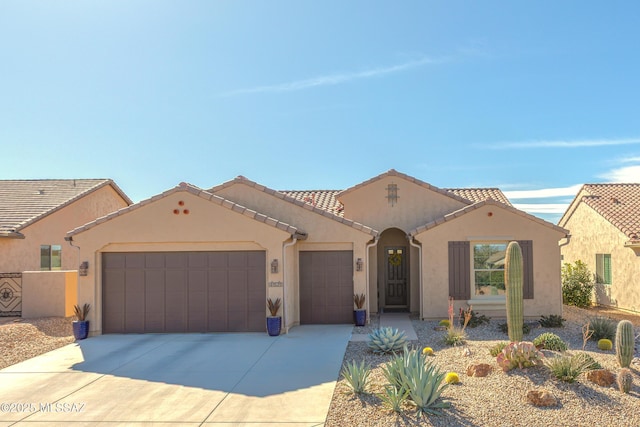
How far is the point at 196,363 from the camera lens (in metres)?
11.1

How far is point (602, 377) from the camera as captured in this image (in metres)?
8.69

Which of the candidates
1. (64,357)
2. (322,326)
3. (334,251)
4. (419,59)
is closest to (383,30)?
(419,59)

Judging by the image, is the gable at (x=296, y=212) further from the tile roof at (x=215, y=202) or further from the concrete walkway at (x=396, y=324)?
the concrete walkway at (x=396, y=324)

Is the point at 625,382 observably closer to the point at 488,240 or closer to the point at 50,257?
the point at 488,240

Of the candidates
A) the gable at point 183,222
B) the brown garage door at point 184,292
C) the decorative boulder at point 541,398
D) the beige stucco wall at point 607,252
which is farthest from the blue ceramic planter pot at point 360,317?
the beige stucco wall at point 607,252

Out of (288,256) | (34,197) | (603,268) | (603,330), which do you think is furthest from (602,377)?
(34,197)

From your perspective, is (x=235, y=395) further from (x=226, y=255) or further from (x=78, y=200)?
(x=78, y=200)

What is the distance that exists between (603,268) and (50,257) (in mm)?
23794

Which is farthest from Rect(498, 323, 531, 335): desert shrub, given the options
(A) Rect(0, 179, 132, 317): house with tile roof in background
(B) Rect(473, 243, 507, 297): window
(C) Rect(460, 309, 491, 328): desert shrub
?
(A) Rect(0, 179, 132, 317): house with tile roof in background

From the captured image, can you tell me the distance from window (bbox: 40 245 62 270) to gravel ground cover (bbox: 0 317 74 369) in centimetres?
514

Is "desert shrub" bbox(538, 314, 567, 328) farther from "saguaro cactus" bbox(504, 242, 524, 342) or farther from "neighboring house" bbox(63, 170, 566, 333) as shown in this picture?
"saguaro cactus" bbox(504, 242, 524, 342)

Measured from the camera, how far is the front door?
63.7ft

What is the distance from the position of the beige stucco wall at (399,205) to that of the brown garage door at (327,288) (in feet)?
10.4

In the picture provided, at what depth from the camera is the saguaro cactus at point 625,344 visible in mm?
9359
